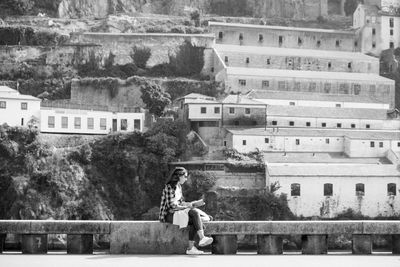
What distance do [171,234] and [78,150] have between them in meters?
34.1

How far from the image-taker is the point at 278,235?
14.0 metres

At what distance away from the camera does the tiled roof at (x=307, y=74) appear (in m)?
59.4

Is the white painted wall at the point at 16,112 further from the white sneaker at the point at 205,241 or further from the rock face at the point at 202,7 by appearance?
the white sneaker at the point at 205,241

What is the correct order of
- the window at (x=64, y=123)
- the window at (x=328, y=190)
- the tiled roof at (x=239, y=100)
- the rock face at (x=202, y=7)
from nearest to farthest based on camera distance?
the window at (x=328, y=190) < the window at (x=64, y=123) < the tiled roof at (x=239, y=100) < the rock face at (x=202, y=7)

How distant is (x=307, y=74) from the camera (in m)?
61.3

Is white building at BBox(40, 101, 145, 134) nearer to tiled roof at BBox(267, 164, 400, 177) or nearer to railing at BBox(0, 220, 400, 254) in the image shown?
tiled roof at BBox(267, 164, 400, 177)

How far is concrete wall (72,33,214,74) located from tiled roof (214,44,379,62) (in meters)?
1.27

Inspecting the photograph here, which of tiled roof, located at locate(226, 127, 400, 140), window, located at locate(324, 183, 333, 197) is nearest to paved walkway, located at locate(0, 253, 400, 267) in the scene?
window, located at locate(324, 183, 333, 197)

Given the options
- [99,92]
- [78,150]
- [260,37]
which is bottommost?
[78,150]

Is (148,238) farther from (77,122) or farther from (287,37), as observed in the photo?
(287,37)

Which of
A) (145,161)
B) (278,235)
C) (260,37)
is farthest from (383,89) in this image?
(278,235)

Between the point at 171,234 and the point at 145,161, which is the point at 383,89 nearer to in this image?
the point at 145,161

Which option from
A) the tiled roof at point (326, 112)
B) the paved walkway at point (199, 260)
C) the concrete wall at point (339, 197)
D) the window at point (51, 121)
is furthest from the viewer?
the tiled roof at point (326, 112)

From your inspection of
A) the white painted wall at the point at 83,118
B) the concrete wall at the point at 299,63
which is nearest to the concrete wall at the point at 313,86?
the concrete wall at the point at 299,63
